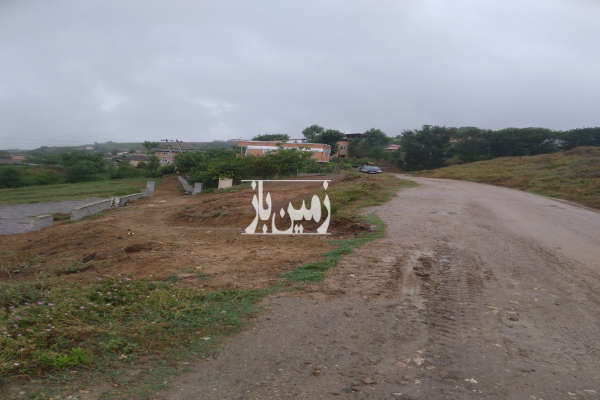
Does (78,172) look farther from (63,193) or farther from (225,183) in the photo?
(225,183)

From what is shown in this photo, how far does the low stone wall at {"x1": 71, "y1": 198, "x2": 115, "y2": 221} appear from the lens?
1816 cm

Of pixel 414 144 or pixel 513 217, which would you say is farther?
pixel 414 144

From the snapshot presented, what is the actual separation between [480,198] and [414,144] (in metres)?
31.6

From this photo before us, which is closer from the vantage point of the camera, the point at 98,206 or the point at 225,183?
the point at 98,206

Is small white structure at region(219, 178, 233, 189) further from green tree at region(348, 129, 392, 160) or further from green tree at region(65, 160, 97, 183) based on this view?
green tree at region(348, 129, 392, 160)

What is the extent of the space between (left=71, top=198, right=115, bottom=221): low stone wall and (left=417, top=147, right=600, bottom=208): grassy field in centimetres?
2233

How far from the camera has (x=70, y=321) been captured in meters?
3.65

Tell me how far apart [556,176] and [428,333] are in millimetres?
22919

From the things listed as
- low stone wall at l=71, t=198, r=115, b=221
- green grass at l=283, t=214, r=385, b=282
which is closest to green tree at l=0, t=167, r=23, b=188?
low stone wall at l=71, t=198, r=115, b=221

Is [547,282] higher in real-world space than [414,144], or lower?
lower

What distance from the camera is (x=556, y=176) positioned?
22125 mm

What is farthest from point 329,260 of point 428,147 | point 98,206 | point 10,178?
point 10,178

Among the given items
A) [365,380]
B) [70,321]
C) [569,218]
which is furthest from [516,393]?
[569,218]

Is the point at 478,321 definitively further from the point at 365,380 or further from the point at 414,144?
the point at 414,144
